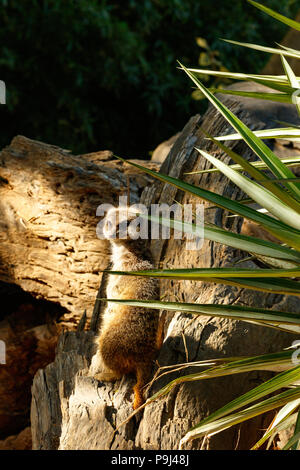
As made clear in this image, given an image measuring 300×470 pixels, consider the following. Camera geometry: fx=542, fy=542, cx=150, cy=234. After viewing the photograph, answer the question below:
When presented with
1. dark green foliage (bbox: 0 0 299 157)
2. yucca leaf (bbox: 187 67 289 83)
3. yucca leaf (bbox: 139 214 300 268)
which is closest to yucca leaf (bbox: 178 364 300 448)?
yucca leaf (bbox: 139 214 300 268)

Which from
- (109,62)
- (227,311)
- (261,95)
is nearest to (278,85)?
(261,95)

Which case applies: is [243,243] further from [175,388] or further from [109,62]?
[109,62]

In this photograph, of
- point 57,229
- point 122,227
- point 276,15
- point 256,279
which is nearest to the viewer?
point 256,279

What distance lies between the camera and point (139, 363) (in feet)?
6.98

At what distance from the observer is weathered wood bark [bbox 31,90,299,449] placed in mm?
2066

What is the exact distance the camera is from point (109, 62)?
5.91 meters

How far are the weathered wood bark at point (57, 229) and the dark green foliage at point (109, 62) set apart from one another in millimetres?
2949

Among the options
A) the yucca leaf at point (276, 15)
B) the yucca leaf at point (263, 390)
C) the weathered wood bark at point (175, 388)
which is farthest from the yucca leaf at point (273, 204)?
the yucca leaf at point (276, 15)

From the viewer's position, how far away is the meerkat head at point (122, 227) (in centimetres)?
240

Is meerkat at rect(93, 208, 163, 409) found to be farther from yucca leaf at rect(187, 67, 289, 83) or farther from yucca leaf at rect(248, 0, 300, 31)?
yucca leaf at rect(248, 0, 300, 31)

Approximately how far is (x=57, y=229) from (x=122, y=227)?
75cm

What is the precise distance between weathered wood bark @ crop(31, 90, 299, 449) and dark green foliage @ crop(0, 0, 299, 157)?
12.9ft

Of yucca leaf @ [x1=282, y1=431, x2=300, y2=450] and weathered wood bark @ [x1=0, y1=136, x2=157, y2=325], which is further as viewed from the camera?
weathered wood bark @ [x1=0, y1=136, x2=157, y2=325]

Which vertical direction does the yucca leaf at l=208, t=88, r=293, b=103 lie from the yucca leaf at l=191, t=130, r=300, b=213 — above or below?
above
